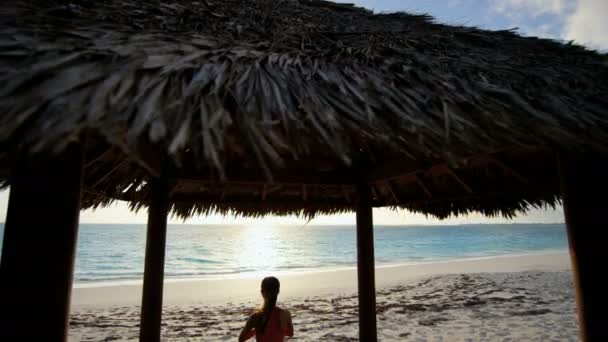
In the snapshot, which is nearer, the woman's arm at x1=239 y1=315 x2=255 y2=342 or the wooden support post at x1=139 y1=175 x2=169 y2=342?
the woman's arm at x1=239 y1=315 x2=255 y2=342

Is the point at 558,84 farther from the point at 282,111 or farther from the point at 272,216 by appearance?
the point at 272,216

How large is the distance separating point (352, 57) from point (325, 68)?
0.25 m

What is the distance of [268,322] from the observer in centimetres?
226

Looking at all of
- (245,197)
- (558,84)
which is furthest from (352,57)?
(245,197)

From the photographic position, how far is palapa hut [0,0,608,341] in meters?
1.13

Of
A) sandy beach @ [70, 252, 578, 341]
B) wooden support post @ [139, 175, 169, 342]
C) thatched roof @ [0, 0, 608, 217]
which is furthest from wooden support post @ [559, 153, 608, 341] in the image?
sandy beach @ [70, 252, 578, 341]

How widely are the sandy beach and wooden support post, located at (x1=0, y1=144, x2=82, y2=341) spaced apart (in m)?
4.21

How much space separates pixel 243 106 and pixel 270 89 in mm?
184

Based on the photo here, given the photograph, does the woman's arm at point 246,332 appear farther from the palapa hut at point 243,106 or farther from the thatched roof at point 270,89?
the thatched roof at point 270,89

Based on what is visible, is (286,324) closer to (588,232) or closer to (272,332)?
(272,332)

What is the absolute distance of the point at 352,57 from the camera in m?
1.86

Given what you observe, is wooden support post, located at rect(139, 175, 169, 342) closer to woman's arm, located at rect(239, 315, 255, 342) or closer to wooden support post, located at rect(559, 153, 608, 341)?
woman's arm, located at rect(239, 315, 255, 342)

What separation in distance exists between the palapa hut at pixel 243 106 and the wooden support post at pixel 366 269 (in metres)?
0.62

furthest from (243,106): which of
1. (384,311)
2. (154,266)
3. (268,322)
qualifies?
(384,311)
